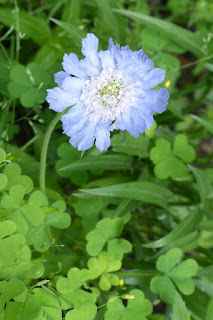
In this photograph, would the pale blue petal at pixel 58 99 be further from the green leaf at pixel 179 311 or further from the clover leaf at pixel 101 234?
the green leaf at pixel 179 311

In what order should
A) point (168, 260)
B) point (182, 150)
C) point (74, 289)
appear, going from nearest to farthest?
point (74, 289) → point (168, 260) → point (182, 150)

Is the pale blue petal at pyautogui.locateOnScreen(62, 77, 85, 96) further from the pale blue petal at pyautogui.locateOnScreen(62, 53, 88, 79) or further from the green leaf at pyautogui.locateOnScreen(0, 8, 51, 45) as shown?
the green leaf at pyautogui.locateOnScreen(0, 8, 51, 45)

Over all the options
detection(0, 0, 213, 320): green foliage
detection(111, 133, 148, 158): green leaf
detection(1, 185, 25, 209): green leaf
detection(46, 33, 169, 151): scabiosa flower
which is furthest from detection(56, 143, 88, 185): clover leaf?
detection(46, 33, 169, 151): scabiosa flower

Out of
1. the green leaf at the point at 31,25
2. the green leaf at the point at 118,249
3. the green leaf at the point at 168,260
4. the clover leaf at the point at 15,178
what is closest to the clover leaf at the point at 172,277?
the green leaf at the point at 168,260

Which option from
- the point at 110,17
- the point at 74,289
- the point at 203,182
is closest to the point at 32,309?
the point at 74,289

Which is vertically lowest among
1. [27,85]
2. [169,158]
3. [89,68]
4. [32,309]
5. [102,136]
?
[32,309]

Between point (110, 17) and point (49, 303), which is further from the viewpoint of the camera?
point (110, 17)

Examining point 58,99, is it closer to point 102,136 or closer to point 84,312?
point 102,136
